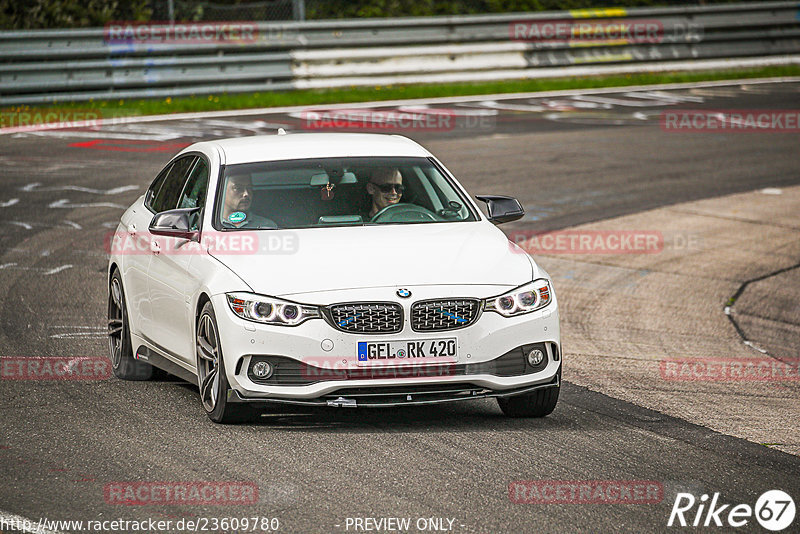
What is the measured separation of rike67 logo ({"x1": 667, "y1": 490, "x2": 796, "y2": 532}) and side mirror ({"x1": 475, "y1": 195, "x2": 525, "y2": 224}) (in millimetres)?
2854

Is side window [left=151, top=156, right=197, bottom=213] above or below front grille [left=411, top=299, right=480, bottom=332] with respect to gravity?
above

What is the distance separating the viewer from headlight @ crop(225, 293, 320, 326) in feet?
22.5

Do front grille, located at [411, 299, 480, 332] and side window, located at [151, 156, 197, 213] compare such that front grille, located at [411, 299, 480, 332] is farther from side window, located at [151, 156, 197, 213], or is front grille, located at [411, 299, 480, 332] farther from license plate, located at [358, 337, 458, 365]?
side window, located at [151, 156, 197, 213]

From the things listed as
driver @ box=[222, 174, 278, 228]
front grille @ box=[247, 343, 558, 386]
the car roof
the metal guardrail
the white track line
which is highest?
the car roof

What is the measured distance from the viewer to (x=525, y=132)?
2214 centimetres

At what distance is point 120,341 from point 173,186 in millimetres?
1148

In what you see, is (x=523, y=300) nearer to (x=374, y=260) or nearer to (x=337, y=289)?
(x=374, y=260)

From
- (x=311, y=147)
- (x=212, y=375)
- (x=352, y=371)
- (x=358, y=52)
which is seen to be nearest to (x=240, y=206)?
(x=311, y=147)

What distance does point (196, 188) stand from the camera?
8391 mm

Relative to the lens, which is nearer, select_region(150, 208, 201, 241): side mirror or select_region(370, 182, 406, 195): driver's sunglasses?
select_region(150, 208, 201, 241): side mirror

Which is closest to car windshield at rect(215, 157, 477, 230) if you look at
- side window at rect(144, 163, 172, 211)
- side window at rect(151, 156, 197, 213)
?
side window at rect(151, 156, 197, 213)

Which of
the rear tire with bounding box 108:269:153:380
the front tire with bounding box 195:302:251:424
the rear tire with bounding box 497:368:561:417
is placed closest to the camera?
the front tire with bounding box 195:302:251:424

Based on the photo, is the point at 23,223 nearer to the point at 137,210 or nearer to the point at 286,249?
the point at 137,210

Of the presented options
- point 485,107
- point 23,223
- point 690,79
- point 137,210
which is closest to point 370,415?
point 137,210
